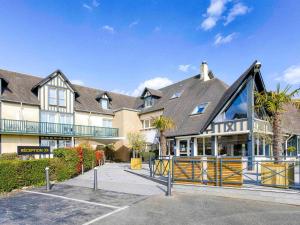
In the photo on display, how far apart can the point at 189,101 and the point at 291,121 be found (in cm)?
1023

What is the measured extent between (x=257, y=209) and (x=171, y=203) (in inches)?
116

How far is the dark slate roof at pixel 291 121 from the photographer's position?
23312mm

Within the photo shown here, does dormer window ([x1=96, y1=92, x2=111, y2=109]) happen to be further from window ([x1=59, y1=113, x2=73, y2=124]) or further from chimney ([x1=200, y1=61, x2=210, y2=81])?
chimney ([x1=200, y1=61, x2=210, y2=81])

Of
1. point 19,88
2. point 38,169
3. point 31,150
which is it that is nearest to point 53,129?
point 19,88

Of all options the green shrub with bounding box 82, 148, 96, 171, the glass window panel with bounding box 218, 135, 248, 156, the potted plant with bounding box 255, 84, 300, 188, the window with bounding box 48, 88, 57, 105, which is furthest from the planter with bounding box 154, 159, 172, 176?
Answer: the window with bounding box 48, 88, 57, 105

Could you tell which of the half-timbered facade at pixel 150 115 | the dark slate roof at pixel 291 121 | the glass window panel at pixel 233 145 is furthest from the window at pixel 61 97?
the dark slate roof at pixel 291 121

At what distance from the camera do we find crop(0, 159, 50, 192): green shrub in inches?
499

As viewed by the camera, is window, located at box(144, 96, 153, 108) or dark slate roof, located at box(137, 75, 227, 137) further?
window, located at box(144, 96, 153, 108)

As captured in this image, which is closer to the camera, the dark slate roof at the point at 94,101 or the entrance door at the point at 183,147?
the entrance door at the point at 183,147

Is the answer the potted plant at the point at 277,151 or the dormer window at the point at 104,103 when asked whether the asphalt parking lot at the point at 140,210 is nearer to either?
the potted plant at the point at 277,151

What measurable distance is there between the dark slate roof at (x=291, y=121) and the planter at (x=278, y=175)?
1318cm

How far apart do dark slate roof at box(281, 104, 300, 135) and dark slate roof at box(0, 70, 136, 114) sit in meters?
19.4

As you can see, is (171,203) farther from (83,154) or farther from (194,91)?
(194,91)

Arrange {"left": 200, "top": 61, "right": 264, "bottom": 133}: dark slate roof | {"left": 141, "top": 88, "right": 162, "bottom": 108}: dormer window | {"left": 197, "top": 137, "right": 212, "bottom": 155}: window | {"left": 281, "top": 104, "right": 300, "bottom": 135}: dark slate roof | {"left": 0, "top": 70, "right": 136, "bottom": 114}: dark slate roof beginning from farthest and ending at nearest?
{"left": 141, "top": 88, "right": 162, "bottom": 108}: dormer window → {"left": 0, "top": 70, "right": 136, "bottom": 114}: dark slate roof → {"left": 281, "top": 104, "right": 300, "bottom": 135}: dark slate roof → {"left": 197, "top": 137, "right": 212, "bottom": 155}: window → {"left": 200, "top": 61, "right": 264, "bottom": 133}: dark slate roof
